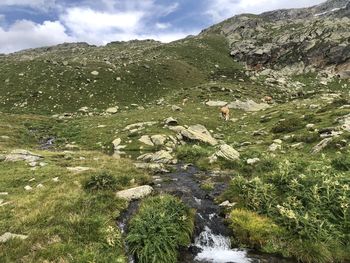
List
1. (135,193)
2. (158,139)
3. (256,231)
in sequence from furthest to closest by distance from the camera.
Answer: (158,139) → (135,193) → (256,231)

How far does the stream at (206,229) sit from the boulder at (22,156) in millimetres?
10598

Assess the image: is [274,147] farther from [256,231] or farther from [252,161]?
[256,231]

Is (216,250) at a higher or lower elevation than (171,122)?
lower

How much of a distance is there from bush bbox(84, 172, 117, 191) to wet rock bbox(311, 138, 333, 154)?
47.8 ft

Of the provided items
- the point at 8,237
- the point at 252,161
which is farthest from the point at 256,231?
the point at 252,161

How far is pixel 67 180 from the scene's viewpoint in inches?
805

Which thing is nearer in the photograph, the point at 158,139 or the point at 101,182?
the point at 101,182

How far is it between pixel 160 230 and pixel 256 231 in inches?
157

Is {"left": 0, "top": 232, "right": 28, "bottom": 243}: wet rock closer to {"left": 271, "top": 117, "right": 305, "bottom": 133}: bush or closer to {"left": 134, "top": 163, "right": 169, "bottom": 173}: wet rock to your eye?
{"left": 134, "top": 163, "right": 169, "bottom": 173}: wet rock

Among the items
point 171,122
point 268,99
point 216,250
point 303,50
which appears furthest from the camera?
point 303,50

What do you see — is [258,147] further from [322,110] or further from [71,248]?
[71,248]

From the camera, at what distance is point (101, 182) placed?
19.3 meters

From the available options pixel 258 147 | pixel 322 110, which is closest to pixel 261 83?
pixel 322 110

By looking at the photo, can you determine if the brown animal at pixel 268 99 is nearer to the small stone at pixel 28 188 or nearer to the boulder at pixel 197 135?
the boulder at pixel 197 135
